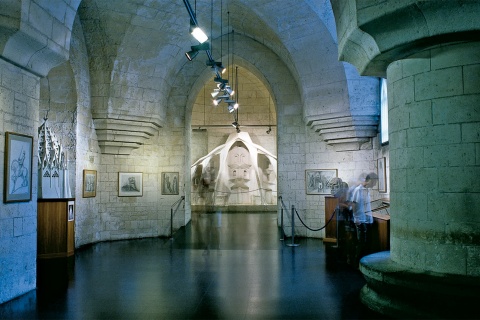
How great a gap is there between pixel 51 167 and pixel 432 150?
707 centimetres

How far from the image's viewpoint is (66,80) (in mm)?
9219

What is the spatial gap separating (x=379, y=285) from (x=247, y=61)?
8.71 meters

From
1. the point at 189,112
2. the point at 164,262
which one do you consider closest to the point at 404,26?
the point at 164,262

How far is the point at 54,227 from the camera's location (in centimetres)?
814

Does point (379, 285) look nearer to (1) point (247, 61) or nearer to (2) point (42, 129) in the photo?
(2) point (42, 129)

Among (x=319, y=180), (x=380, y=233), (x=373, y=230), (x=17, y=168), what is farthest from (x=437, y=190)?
(x=319, y=180)

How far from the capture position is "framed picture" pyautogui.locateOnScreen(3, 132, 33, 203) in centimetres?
515

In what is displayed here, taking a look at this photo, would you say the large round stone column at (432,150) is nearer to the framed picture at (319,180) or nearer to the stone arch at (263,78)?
the framed picture at (319,180)

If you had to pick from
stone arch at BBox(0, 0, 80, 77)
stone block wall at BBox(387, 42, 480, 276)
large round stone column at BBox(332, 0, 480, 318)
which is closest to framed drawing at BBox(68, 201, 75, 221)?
stone arch at BBox(0, 0, 80, 77)

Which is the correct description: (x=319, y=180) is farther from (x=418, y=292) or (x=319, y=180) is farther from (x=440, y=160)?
(x=418, y=292)

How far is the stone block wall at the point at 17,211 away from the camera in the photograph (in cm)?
507

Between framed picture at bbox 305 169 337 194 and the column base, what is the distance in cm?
620

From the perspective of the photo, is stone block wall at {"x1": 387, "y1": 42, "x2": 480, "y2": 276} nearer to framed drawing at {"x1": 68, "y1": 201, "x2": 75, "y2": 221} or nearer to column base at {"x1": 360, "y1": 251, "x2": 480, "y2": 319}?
column base at {"x1": 360, "y1": 251, "x2": 480, "y2": 319}

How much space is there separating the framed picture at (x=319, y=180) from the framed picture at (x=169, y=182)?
3.47 meters
